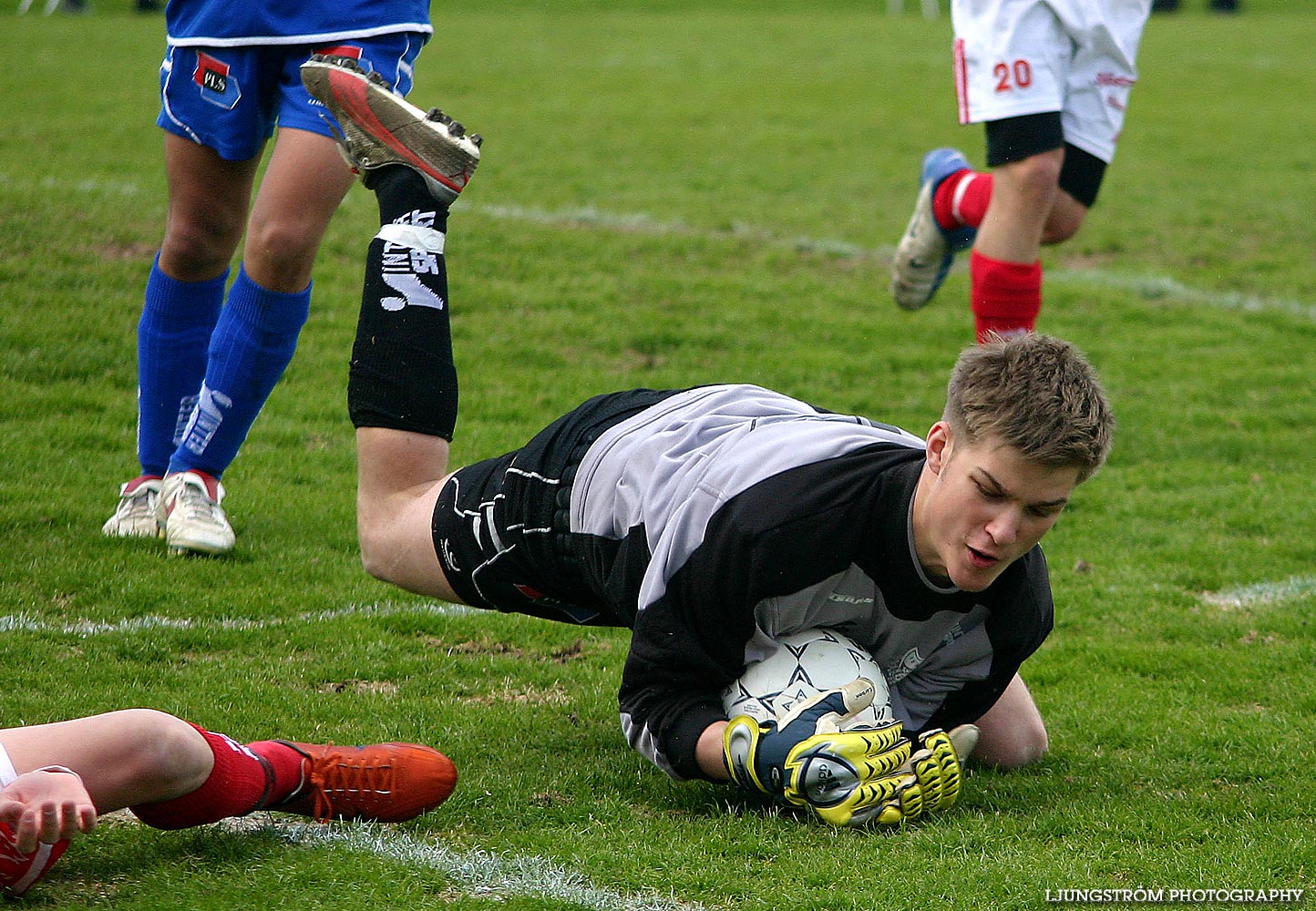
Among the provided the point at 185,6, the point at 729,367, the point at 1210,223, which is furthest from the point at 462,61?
the point at 185,6

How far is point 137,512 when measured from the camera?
14.4 feet

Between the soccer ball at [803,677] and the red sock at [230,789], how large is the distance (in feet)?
2.84

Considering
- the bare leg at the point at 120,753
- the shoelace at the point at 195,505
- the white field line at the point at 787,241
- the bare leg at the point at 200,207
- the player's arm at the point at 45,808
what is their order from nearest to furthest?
the player's arm at the point at 45,808 < the bare leg at the point at 120,753 < the bare leg at the point at 200,207 < the shoelace at the point at 195,505 < the white field line at the point at 787,241

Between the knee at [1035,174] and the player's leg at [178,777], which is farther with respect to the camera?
the knee at [1035,174]

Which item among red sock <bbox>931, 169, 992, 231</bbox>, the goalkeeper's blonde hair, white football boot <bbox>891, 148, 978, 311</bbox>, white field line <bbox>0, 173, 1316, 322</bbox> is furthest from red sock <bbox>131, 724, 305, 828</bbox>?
white field line <bbox>0, 173, 1316, 322</bbox>

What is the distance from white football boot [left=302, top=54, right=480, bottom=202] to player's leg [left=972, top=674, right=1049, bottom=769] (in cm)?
170

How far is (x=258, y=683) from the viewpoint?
11.2 feet

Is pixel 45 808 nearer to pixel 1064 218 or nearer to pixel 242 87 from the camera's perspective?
pixel 242 87

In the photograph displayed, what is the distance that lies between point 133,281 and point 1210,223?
6.33 meters

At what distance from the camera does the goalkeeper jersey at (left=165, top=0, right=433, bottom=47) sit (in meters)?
4.02

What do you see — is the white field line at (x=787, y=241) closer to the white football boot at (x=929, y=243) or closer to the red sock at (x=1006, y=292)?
the white football boot at (x=929, y=243)

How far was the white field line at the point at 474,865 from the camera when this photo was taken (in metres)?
2.48

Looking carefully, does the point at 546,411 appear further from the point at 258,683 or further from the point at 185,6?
the point at 258,683

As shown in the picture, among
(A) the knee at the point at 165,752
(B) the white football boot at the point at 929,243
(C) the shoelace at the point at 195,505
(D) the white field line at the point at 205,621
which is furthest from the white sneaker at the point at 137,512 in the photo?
Result: (B) the white football boot at the point at 929,243
